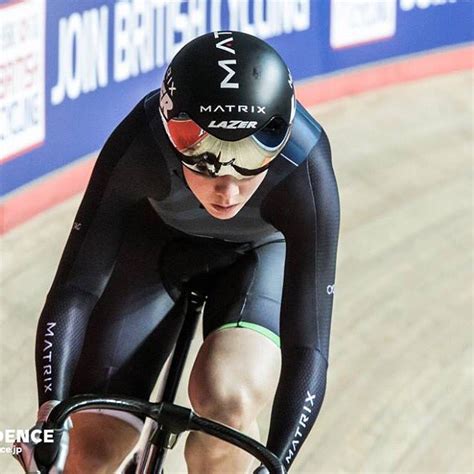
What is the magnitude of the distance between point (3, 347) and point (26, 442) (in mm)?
2282

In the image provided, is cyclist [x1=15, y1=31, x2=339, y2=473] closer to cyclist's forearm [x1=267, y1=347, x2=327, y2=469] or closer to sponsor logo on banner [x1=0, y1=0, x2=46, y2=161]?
cyclist's forearm [x1=267, y1=347, x2=327, y2=469]

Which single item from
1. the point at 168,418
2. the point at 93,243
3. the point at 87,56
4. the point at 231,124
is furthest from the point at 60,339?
the point at 87,56

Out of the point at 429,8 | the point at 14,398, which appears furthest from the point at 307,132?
the point at 429,8

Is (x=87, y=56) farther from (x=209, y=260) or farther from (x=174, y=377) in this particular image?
(x=174, y=377)

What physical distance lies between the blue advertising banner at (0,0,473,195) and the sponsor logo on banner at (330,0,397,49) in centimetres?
24

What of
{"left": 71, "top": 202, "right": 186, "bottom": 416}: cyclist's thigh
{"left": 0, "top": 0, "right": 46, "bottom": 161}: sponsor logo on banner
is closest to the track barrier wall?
{"left": 0, "top": 0, "right": 46, "bottom": 161}: sponsor logo on banner

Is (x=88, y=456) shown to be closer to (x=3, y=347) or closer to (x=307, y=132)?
(x=307, y=132)

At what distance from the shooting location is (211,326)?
3.02 metres

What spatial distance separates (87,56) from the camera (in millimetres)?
5805

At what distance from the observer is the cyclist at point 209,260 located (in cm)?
246

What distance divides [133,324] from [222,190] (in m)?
0.67

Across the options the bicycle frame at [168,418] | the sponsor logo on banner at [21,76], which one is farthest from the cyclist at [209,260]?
the sponsor logo on banner at [21,76]

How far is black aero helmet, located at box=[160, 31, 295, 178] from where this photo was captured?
94.9 inches

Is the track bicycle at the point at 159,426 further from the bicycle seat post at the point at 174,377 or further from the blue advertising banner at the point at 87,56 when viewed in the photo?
the blue advertising banner at the point at 87,56
